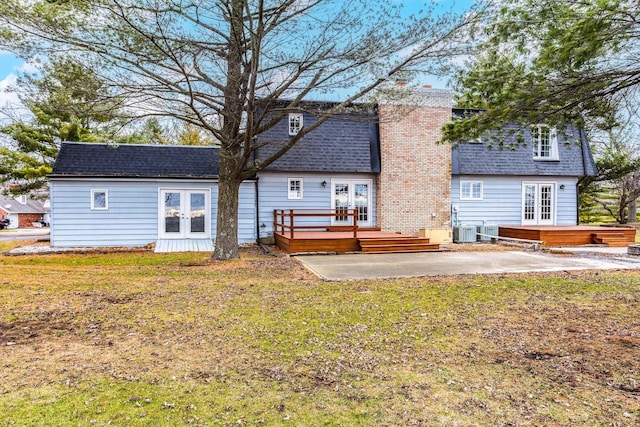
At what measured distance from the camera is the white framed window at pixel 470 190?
1612 cm

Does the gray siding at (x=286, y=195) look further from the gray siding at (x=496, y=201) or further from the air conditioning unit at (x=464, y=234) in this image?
the gray siding at (x=496, y=201)

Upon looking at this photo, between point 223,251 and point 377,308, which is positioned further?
point 223,251

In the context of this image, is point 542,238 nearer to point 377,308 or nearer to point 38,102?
point 377,308

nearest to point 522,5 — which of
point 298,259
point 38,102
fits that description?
point 298,259

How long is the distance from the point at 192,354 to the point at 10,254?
10835 millimetres

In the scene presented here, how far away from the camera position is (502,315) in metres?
5.40

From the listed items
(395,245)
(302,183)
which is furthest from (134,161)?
(395,245)

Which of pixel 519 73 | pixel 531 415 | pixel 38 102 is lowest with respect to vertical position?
pixel 531 415

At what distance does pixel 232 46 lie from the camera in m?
9.27

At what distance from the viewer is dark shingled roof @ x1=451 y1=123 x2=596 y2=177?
15.9m

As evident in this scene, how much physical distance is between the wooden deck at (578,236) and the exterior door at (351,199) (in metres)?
5.66

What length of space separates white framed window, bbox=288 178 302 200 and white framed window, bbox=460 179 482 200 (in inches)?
252

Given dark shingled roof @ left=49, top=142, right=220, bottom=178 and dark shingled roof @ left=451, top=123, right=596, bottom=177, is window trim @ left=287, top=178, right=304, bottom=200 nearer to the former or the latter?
dark shingled roof @ left=49, top=142, right=220, bottom=178

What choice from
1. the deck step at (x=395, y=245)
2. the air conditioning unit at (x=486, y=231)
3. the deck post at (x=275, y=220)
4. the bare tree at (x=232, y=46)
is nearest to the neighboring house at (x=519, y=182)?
the air conditioning unit at (x=486, y=231)
